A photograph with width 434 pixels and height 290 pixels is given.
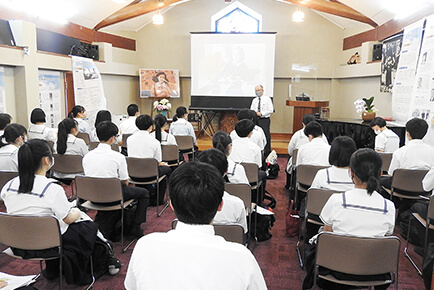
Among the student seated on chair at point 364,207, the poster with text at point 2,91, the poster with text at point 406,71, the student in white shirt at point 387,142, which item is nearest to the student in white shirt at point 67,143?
the poster with text at point 2,91

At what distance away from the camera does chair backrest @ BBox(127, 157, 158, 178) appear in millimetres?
3889

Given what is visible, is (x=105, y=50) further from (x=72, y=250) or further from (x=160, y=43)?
(x=72, y=250)

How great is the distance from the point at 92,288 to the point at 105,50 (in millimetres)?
7152

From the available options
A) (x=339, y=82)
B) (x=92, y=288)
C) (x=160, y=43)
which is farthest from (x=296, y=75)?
(x=92, y=288)

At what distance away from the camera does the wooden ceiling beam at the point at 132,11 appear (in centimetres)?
884

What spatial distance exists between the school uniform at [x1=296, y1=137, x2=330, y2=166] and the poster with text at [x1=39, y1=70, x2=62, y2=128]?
5.01 meters

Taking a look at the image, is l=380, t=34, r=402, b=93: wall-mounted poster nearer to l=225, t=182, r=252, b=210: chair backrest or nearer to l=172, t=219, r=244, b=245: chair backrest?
l=225, t=182, r=252, b=210: chair backrest

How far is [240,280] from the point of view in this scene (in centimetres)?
105

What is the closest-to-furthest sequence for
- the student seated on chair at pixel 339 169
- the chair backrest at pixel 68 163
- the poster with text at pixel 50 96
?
1. the student seated on chair at pixel 339 169
2. the chair backrest at pixel 68 163
3. the poster with text at pixel 50 96

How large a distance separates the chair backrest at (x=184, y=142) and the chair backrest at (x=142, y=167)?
1.76 meters

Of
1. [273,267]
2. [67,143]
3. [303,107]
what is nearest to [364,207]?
[273,267]

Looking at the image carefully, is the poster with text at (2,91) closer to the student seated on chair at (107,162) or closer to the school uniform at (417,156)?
the student seated on chair at (107,162)

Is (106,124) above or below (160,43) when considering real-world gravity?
below

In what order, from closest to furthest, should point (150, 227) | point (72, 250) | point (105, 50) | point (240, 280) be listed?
point (240, 280) < point (72, 250) < point (150, 227) < point (105, 50)
